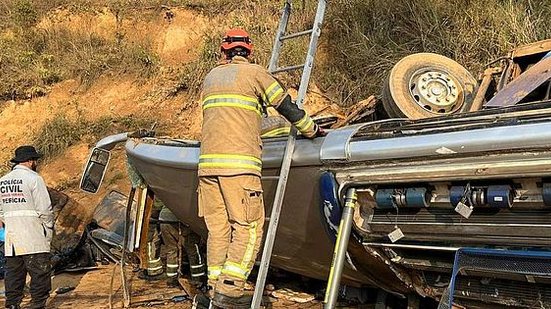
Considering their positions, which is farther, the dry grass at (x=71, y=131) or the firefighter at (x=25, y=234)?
the dry grass at (x=71, y=131)

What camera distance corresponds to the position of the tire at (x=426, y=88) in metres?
4.37

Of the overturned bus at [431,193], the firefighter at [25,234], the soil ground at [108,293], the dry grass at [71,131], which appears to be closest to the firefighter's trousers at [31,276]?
the firefighter at [25,234]

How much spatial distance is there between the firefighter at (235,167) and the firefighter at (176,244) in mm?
2641

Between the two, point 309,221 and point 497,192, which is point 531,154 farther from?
point 309,221

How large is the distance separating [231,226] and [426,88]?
1812mm

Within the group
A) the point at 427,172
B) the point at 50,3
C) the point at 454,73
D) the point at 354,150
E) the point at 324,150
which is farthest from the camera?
the point at 50,3

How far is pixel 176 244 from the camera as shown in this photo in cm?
655

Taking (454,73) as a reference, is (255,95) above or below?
below

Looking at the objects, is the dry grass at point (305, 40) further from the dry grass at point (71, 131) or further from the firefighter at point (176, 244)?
the firefighter at point (176, 244)

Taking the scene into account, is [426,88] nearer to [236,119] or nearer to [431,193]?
[236,119]

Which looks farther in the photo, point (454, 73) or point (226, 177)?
point (454, 73)

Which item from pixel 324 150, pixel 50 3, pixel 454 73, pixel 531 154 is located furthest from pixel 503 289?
pixel 50 3

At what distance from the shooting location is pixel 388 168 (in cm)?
298

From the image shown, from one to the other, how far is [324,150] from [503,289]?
3.65 feet
